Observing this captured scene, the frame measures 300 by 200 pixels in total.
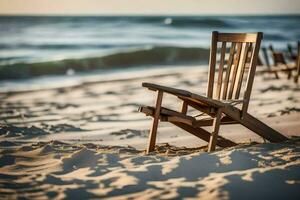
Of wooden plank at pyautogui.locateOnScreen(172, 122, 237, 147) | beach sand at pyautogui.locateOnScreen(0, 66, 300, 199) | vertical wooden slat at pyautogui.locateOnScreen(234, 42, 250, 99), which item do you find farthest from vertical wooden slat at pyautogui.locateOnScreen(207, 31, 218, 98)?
beach sand at pyautogui.locateOnScreen(0, 66, 300, 199)

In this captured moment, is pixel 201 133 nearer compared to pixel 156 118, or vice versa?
pixel 156 118

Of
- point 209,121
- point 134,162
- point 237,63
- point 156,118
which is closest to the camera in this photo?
point 134,162

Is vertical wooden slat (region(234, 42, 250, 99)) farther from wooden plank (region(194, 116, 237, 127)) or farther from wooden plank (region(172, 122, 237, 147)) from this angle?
wooden plank (region(172, 122, 237, 147))

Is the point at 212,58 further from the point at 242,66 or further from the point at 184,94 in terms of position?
the point at 184,94

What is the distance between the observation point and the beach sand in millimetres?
2920

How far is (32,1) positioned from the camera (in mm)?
40781

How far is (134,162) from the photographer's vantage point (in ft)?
11.8

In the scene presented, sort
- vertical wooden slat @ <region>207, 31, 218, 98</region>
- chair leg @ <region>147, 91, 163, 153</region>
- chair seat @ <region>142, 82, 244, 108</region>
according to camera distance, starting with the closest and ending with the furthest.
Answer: chair seat @ <region>142, 82, 244, 108</region>, chair leg @ <region>147, 91, 163, 153</region>, vertical wooden slat @ <region>207, 31, 218, 98</region>

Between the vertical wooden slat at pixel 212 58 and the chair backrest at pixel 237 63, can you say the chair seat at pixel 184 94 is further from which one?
the vertical wooden slat at pixel 212 58

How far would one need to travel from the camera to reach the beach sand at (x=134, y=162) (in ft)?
9.58

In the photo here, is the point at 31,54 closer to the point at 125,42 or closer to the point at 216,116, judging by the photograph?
the point at 125,42

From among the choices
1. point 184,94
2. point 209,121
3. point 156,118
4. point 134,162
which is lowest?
point 134,162

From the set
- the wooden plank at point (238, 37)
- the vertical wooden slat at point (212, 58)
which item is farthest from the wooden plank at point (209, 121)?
the wooden plank at point (238, 37)

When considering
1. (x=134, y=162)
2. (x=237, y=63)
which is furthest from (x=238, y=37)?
(x=134, y=162)
